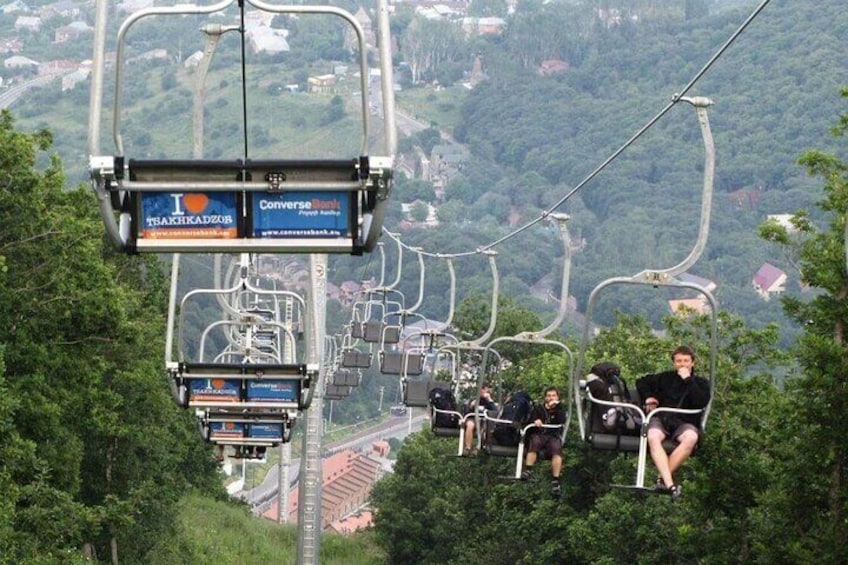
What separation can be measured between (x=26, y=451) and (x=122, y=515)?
19.1 feet

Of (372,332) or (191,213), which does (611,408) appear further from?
(372,332)

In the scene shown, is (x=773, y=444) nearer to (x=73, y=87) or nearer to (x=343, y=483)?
(x=343, y=483)

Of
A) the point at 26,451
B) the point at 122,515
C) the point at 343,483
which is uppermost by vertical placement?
the point at 26,451

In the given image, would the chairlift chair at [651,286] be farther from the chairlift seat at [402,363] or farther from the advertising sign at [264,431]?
the chairlift seat at [402,363]

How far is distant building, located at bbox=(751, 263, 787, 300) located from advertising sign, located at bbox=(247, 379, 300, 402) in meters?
124

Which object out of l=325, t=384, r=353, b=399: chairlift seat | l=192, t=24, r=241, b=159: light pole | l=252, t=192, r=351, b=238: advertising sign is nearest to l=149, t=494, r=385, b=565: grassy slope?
l=325, t=384, r=353, b=399: chairlift seat

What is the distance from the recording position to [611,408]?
19.8m

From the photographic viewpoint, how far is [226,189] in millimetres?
11875

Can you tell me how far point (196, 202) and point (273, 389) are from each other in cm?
1498

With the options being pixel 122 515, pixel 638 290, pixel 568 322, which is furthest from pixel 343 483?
pixel 122 515

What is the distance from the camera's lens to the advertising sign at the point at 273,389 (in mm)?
26797

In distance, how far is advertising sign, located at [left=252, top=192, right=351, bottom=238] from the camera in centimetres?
1188

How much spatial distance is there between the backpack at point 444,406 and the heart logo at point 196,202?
20.5 metres

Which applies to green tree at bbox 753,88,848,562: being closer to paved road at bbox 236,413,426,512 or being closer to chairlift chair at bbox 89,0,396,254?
chairlift chair at bbox 89,0,396,254
